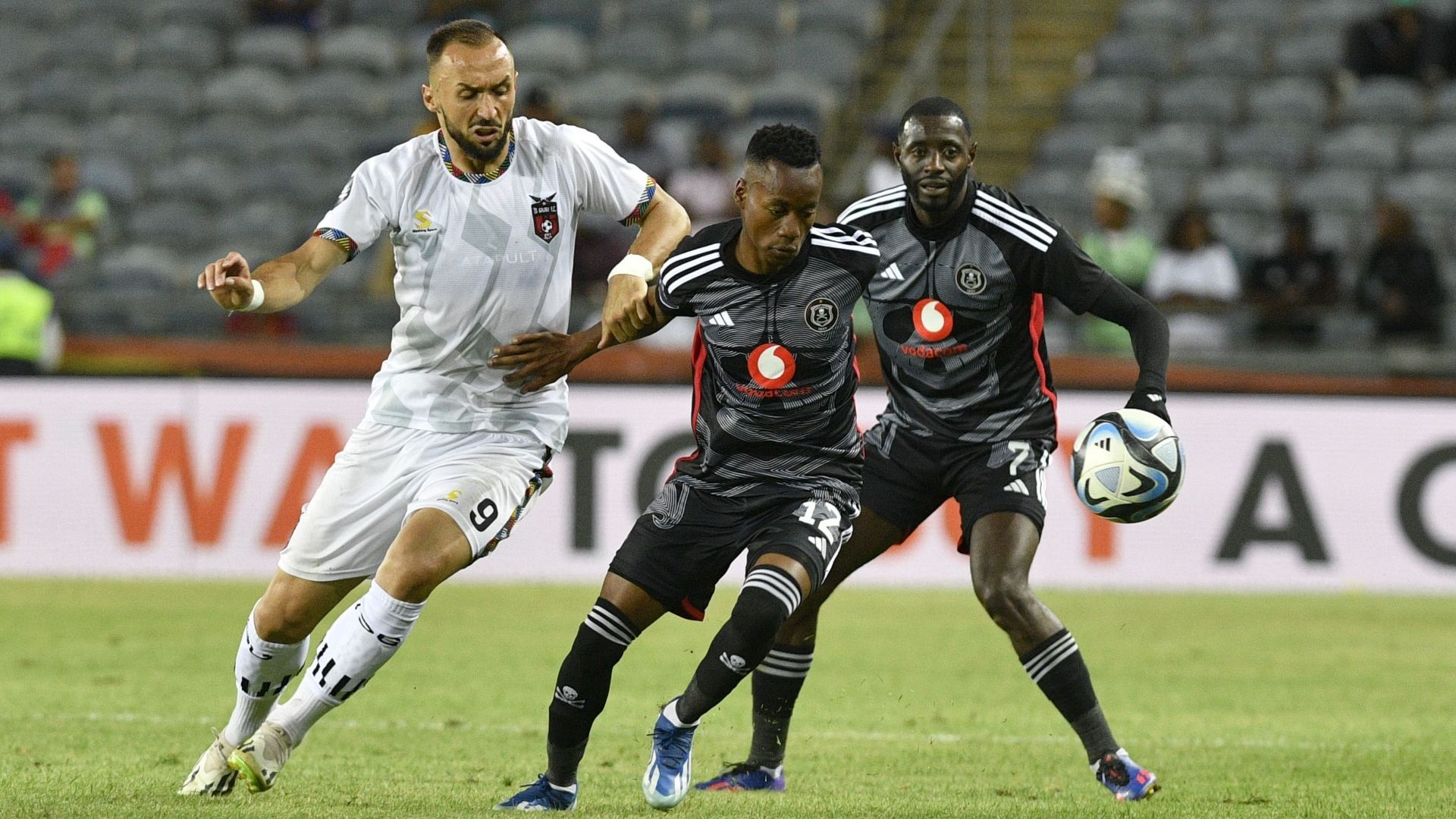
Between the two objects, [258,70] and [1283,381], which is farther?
[258,70]

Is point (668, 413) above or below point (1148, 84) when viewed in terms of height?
below

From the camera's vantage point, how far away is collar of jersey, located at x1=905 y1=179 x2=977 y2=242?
6910 mm

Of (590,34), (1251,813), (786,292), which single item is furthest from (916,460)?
(590,34)

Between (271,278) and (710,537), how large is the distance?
1.60m

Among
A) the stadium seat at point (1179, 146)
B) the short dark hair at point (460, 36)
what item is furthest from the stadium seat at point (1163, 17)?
the short dark hair at point (460, 36)

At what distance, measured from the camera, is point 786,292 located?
20.3ft

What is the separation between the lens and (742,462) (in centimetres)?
627

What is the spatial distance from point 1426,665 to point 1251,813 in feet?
14.7

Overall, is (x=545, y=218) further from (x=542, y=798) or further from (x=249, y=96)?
(x=249, y=96)

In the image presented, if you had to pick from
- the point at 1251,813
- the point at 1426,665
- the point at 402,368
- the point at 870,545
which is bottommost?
the point at 1426,665

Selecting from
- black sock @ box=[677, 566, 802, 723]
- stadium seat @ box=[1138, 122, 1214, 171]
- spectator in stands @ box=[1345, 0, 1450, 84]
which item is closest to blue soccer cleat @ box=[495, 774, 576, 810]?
black sock @ box=[677, 566, 802, 723]

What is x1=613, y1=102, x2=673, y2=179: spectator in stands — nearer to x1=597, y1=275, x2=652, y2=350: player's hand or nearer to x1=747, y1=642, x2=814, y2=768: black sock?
x1=747, y1=642, x2=814, y2=768: black sock

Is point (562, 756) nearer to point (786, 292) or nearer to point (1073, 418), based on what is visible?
point (786, 292)

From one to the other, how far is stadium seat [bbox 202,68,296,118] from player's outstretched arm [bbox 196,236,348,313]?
44.8 ft
